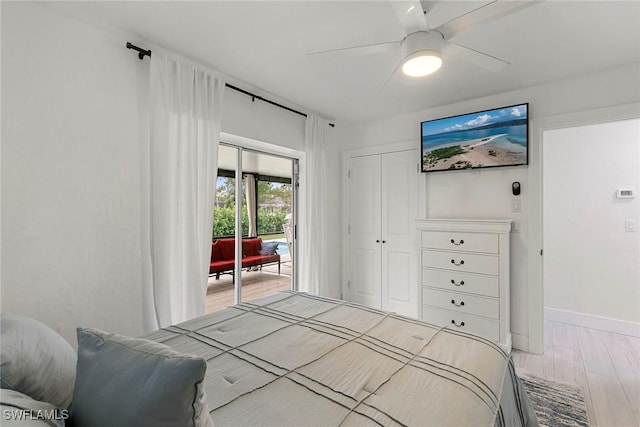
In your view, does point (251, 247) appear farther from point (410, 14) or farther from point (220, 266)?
point (410, 14)

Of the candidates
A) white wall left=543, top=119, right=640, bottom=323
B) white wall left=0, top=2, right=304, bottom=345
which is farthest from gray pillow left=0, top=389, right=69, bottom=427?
white wall left=543, top=119, right=640, bottom=323

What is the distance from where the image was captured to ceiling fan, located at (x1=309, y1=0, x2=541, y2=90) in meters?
1.25

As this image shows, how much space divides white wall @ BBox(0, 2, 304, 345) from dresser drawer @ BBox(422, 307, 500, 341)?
2.65 m

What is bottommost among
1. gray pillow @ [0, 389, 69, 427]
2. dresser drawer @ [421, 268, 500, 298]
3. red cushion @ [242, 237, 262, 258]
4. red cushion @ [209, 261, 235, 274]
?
dresser drawer @ [421, 268, 500, 298]

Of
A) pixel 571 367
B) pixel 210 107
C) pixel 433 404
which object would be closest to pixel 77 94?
pixel 210 107

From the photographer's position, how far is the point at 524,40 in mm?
2041

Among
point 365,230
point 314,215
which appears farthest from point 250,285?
point 365,230

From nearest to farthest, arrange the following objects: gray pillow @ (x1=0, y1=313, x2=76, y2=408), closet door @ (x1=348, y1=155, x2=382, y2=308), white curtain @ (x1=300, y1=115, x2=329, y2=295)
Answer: gray pillow @ (x1=0, y1=313, x2=76, y2=408), white curtain @ (x1=300, y1=115, x2=329, y2=295), closet door @ (x1=348, y1=155, x2=382, y2=308)

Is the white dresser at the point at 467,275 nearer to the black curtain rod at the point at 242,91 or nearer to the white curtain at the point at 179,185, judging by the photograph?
the black curtain rod at the point at 242,91

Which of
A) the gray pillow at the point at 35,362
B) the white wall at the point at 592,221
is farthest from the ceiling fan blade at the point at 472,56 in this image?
the white wall at the point at 592,221

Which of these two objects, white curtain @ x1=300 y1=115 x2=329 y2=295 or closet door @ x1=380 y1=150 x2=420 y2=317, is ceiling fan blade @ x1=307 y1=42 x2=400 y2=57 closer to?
white curtain @ x1=300 y1=115 x2=329 y2=295

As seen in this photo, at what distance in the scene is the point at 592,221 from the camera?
339 cm

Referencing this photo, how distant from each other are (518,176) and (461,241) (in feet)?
2.76

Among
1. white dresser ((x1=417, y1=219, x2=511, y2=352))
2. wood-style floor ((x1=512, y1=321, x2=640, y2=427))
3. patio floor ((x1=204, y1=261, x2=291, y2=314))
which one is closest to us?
wood-style floor ((x1=512, y1=321, x2=640, y2=427))
